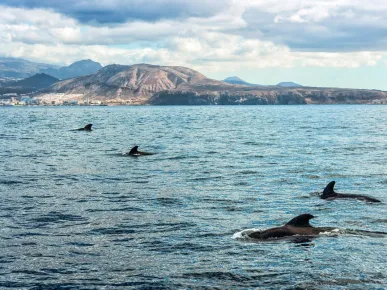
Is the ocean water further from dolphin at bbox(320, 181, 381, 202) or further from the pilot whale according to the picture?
dolphin at bbox(320, 181, 381, 202)

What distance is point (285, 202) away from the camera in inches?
1045

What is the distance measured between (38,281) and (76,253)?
8.64ft

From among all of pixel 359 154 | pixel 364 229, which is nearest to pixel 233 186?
pixel 364 229

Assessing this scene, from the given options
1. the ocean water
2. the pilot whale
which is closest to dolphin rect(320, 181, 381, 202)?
the ocean water

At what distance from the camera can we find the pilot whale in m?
19.8

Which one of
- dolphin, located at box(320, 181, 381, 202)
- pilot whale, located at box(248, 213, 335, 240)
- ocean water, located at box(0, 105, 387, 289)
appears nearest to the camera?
ocean water, located at box(0, 105, 387, 289)

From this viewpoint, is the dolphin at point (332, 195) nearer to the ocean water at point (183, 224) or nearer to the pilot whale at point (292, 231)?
the ocean water at point (183, 224)

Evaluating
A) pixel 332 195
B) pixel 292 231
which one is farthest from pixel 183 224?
pixel 332 195

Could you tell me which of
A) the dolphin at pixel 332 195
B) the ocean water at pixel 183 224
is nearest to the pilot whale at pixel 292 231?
the ocean water at pixel 183 224

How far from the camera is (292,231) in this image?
1988cm

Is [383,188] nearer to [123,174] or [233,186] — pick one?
[233,186]

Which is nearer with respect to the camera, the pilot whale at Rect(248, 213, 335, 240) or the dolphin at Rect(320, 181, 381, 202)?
the pilot whale at Rect(248, 213, 335, 240)

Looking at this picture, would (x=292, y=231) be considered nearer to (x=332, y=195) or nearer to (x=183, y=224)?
(x=183, y=224)

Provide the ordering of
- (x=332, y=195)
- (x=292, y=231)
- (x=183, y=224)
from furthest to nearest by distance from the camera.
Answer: (x=332, y=195), (x=183, y=224), (x=292, y=231)
